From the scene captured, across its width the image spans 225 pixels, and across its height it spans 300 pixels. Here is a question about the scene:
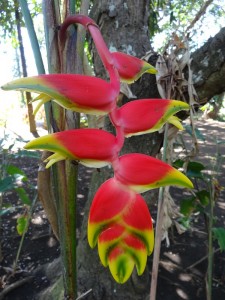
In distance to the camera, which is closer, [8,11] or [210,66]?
[210,66]

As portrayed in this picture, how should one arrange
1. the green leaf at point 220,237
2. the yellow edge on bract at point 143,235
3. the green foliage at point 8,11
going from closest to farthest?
the yellow edge on bract at point 143,235 → the green leaf at point 220,237 → the green foliage at point 8,11

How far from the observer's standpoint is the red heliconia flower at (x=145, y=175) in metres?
0.28

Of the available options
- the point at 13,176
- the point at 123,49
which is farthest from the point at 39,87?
the point at 13,176

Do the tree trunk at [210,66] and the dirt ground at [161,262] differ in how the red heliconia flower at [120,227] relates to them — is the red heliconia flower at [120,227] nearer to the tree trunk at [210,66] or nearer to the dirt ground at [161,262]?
the tree trunk at [210,66]

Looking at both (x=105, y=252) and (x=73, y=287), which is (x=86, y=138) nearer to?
(x=105, y=252)

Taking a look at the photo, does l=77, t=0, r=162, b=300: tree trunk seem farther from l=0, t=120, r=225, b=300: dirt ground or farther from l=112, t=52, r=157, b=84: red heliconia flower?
l=112, t=52, r=157, b=84: red heliconia flower

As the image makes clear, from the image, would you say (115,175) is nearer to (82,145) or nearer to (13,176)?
(82,145)

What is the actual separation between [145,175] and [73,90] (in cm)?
10

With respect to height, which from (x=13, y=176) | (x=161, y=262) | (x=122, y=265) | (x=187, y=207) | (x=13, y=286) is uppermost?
(x=122, y=265)

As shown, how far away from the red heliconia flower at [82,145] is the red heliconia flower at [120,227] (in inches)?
1.0

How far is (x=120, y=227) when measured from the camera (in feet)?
0.92

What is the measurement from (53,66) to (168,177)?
267 mm

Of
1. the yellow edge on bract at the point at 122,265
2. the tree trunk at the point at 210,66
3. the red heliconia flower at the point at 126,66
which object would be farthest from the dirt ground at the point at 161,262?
the yellow edge on bract at the point at 122,265

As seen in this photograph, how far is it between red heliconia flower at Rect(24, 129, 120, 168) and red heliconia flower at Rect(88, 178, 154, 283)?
0.09ft
